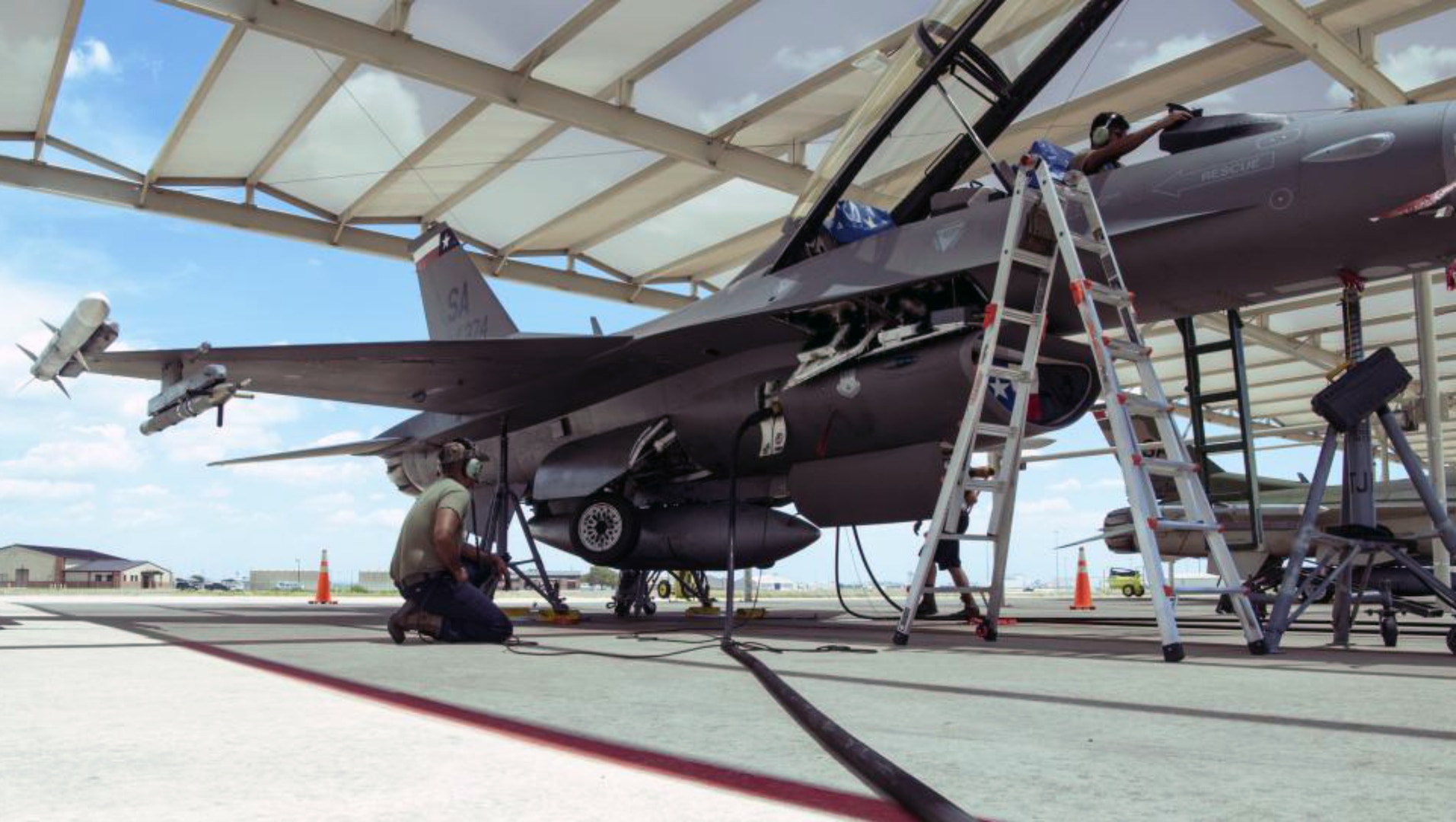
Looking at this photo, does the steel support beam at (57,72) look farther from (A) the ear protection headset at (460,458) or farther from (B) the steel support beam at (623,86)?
(A) the ear protection headset at (460,458)

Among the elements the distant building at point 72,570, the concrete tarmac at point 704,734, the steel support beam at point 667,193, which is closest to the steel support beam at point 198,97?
the steel support beam at point 667,193

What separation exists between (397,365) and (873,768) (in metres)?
7.09

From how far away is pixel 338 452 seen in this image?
11.9 metres

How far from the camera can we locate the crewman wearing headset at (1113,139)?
515 cm

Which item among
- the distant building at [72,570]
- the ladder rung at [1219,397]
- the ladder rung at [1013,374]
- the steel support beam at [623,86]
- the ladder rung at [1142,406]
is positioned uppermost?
the steel support beam at [623,86]

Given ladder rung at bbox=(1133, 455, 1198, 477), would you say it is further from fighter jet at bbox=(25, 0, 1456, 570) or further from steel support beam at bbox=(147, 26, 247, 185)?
steel support beam at bbox=(147, 26, 247, 185)

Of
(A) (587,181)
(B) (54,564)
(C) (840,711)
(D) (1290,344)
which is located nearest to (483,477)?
(A) (587,181)

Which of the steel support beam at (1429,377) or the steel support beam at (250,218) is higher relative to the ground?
the steel support beam at (250,218)

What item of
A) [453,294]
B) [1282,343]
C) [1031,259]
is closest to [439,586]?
[1031,259]

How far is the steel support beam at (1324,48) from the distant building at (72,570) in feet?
130

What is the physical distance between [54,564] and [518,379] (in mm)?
42065

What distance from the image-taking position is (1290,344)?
66.4 ft

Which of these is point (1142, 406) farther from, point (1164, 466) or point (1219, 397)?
point (1219, 397)

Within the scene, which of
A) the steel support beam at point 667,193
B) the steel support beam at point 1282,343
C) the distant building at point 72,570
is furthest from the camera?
the distant building at point 72,570
